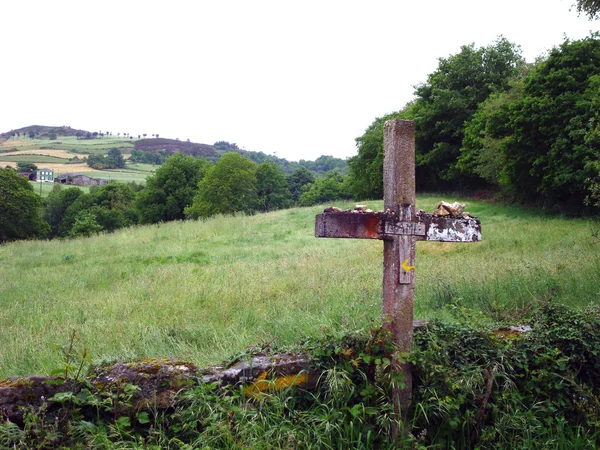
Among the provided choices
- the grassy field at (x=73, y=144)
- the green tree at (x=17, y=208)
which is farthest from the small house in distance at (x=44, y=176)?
the grassy field at (x=73, y=144)

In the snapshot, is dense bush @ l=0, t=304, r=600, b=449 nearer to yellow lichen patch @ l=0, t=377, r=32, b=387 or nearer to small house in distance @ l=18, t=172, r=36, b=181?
yellow lichen patch @ l=0, t=377, r=32, b=387

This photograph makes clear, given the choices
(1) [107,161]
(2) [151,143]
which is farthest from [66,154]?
(2) [151,143]

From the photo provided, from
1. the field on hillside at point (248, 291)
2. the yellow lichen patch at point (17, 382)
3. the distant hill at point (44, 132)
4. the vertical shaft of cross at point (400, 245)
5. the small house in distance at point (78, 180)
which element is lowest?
the field on hillside at point (248, 291)

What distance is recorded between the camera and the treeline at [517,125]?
18250 mm

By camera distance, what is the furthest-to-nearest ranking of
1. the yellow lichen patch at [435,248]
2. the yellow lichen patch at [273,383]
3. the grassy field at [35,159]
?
1. the grassy field at [35,159]
2. the yellow lichen patch at [435,248]
3. the yellow lichen patch at [273,383]

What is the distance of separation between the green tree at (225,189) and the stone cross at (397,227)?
42777mm

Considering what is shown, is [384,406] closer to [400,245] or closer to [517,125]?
[400,245]

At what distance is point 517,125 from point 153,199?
4051 cm

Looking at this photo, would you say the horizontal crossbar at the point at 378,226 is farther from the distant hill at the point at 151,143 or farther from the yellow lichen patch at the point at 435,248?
the distant hill at the point at 151,143

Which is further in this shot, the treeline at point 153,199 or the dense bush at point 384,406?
the treeline at point 153,199

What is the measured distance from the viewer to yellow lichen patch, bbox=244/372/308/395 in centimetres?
312

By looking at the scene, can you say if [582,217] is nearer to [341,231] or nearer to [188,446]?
[341,231]

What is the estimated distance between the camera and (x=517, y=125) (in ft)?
68.6

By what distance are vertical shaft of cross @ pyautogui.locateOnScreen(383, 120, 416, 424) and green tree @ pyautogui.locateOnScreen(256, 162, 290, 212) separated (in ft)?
185
